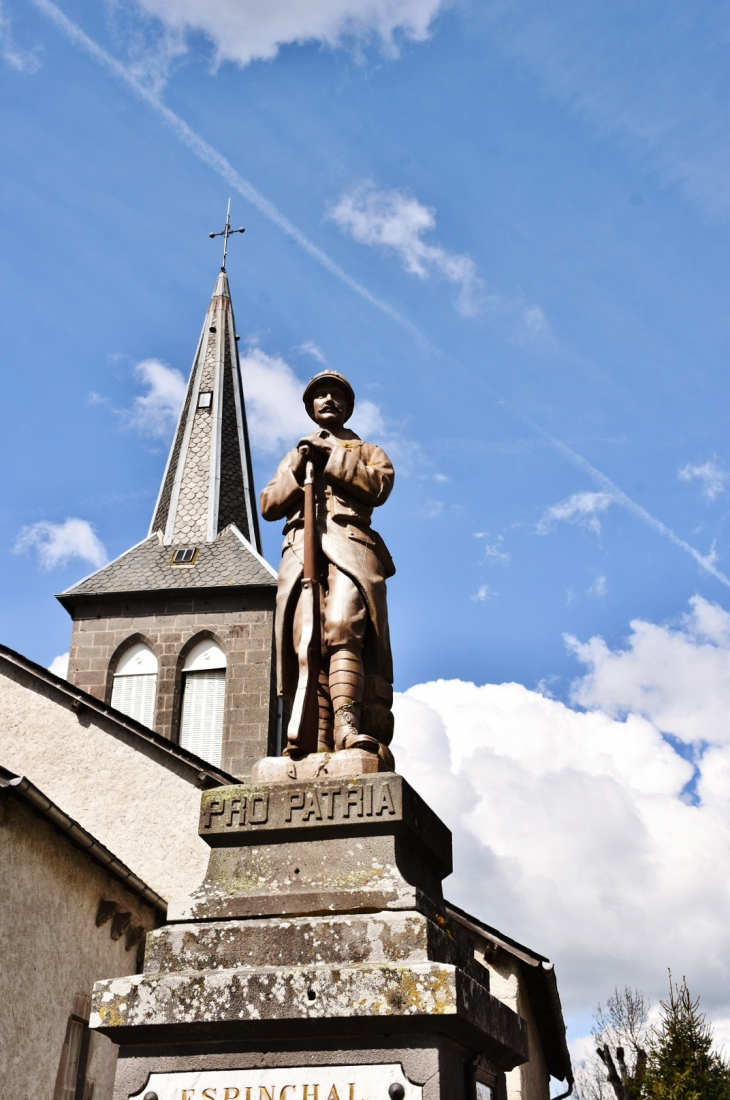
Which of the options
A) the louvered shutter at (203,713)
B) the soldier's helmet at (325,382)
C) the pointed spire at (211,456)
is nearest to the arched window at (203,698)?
the louvered shutter at (203,713)

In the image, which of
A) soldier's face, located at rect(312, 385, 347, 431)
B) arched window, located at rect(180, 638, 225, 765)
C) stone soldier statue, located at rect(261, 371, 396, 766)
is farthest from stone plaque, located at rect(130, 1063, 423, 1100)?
arched window, located at rect(180, 638, 225, 765)

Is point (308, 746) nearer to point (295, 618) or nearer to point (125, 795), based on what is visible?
point (295, 618)

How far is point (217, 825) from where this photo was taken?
468 centimetres

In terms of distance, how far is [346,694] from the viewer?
196 inches

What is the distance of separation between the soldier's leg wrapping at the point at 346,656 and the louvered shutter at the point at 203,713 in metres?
18.2

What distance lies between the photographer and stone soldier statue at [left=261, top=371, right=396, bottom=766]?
16.5 feet

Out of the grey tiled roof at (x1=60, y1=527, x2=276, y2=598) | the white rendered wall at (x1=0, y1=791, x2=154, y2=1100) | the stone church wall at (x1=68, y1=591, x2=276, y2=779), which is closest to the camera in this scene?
the white rendered wall at (x1=0, y1=791, x2=154, y2=1100)

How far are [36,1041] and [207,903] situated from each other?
22.5 feet

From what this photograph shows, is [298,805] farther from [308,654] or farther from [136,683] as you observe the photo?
[136,683]

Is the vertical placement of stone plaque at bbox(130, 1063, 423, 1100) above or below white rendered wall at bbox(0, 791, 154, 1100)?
below

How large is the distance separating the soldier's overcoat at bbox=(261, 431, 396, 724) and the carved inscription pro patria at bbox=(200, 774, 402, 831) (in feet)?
2.11

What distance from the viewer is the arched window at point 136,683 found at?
23.9m

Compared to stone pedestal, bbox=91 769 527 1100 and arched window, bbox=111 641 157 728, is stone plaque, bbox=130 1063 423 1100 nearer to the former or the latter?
stone pedestal, bbox=91 769 527 1100

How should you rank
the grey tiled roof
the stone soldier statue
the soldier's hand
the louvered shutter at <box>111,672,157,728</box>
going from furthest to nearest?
the grey tiled roof, the louvered shutter at <box>111,672,157,728</box>, the soldier's hand, the stone soldier statue
